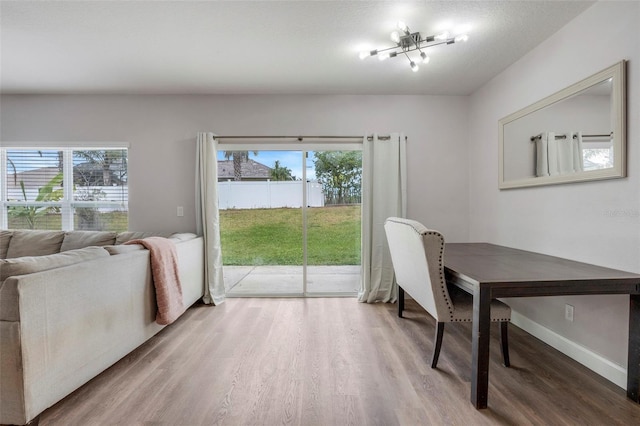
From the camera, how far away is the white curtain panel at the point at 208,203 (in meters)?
3.19

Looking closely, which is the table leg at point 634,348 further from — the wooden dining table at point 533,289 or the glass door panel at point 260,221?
the glass door panel at point 260,221

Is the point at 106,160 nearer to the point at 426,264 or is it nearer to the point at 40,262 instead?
the point at 40,262

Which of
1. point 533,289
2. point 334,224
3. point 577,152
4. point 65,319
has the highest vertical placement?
point 577,152

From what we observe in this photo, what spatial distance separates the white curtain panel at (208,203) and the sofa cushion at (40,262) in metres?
1.32

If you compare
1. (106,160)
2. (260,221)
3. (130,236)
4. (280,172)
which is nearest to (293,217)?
(260,221)

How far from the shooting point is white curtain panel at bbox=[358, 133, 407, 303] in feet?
10.6

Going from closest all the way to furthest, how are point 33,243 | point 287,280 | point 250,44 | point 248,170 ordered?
point 250,44 < point 33,243 < point 248,170 < point 287,280

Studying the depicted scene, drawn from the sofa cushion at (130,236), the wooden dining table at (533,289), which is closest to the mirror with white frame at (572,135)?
the wooden dining table at (533,289)

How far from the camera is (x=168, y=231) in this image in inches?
131

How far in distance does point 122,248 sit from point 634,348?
128 inches

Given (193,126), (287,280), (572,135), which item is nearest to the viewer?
(572,135)

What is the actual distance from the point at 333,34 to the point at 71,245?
3212mm

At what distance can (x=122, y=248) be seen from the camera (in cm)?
206

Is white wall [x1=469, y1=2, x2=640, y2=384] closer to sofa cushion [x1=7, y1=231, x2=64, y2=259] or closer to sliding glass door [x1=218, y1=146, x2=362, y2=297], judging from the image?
sliding glass door [x1=218, y1=146, x2=362, y2=297]
